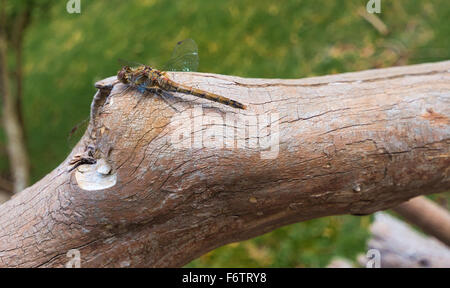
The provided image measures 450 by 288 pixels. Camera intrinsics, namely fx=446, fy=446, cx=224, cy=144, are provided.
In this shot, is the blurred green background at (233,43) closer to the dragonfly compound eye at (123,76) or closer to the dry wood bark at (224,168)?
the dry wood bark at (224,168)

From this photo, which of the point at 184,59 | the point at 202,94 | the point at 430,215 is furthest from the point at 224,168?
the point at 430,215

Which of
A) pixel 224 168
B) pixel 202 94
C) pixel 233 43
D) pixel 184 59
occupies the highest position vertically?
pixel 233 43

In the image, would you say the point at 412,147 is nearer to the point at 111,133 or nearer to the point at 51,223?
the point at 111,133

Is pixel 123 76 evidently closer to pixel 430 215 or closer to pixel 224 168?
pixel 224 168

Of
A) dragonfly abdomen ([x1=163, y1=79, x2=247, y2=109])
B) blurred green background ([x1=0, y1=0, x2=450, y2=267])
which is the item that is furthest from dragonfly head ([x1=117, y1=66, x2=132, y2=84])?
blurred green background ([x1=0, y1=0, x2=450, y2=267])

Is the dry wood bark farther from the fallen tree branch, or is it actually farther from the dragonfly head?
the fallen tree branch

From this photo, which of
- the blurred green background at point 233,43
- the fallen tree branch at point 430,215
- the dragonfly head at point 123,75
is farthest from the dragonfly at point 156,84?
the blurred green background at point 233,43

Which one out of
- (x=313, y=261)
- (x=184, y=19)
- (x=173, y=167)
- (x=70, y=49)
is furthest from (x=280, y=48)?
(x=173, y=167)
